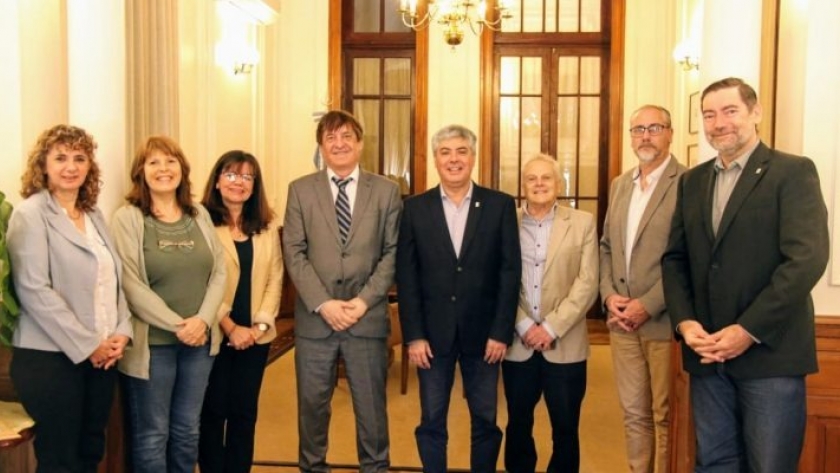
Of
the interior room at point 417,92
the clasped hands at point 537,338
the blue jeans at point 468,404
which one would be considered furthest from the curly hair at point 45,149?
the clasped hands at point 537,338

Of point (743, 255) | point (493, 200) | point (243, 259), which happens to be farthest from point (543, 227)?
point (243, 259)

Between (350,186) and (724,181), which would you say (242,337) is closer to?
(350,186)

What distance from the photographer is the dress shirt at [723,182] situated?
8.61ft

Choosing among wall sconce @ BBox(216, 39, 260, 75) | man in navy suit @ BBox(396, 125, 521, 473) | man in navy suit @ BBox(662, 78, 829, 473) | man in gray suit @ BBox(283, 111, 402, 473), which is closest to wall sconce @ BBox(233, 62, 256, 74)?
wall sconce @ BBox(216, 39, 260, 75)

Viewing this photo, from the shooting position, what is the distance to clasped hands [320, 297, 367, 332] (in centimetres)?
332

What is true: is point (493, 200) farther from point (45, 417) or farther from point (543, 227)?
point (45, 417)

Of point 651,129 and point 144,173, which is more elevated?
point 651,129

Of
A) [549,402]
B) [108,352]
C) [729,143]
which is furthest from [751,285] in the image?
[108,352]

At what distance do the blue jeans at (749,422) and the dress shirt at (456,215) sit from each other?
113 cm

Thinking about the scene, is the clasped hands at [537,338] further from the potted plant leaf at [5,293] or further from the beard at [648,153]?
the potted plant leaf at [5,293]

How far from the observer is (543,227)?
3428 mm

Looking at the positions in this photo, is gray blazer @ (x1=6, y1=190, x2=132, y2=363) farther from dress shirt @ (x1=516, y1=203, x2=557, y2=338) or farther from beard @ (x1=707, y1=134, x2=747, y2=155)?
beard @ (x1=707, y1=134, x2=747, y2=155)

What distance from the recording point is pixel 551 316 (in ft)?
10.9

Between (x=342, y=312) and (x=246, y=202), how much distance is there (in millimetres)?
653
